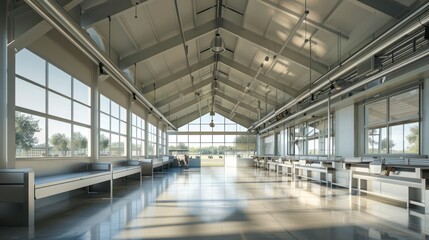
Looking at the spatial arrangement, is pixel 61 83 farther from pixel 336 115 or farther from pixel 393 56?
pixel 336 115

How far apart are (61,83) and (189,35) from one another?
4.13m

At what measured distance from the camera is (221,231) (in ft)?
13.5

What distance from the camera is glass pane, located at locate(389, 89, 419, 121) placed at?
289 inches

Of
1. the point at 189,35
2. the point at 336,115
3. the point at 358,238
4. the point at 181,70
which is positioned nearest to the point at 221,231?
the point at 358,238

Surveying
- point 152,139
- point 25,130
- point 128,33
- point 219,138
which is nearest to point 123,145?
point 128,33

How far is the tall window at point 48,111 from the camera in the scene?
5547 mm

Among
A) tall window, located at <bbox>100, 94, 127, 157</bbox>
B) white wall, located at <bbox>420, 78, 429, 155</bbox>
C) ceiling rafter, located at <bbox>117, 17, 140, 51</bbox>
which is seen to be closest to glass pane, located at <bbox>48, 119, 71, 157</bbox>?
tall window, located at <bbox>100, 94, 127, 157</bbox>

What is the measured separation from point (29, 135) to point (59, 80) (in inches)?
60.4

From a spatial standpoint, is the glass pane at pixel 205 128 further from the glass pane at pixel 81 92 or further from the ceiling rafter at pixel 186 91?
the glass pane at pixel 81 92

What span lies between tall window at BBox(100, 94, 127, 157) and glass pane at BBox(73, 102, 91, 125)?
3.81ft

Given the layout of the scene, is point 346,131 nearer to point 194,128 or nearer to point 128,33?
point 128,33

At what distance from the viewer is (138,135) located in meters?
14.8

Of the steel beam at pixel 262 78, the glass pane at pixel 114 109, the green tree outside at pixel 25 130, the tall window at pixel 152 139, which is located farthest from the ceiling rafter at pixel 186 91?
the green tree outside at pixel 25 130

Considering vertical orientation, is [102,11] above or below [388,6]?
above
